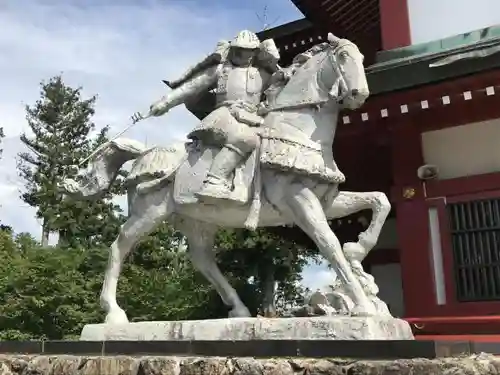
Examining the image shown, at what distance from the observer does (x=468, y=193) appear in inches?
271

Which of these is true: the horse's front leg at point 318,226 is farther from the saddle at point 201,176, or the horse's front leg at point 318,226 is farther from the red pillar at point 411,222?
the red pillar at point 411,222

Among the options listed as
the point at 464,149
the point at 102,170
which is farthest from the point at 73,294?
the point at 464,149

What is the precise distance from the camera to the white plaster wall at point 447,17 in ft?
25.7

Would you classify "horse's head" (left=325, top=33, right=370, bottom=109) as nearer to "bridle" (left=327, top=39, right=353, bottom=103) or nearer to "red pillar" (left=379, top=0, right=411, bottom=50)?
"bridle" (left=327, top=39, right=353, bottom=103)

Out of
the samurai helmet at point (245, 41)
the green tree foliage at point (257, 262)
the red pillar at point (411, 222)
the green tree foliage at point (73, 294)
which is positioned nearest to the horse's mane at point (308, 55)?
the samurai helmet at point (245, 41)

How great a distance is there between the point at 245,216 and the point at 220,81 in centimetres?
134

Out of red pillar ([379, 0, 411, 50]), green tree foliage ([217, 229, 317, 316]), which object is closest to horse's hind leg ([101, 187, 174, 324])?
red pillar ([379, 0, 411, 50])

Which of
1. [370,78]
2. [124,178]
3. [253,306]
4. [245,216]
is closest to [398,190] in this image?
[370,78]

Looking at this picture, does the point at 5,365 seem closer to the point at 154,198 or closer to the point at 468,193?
the point at 154,198

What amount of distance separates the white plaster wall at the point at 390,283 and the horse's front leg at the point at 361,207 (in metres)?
5.08

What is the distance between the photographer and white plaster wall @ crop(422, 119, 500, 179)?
272 inches

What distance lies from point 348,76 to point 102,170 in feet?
8.88

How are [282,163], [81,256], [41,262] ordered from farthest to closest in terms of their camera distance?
[81,256] → [41,262] → [282,163]

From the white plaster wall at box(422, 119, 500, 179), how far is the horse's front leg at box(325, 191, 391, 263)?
235 centimetres
